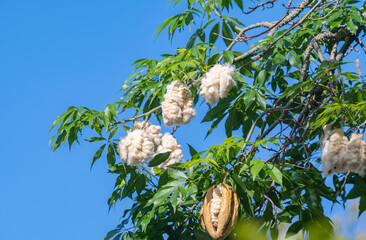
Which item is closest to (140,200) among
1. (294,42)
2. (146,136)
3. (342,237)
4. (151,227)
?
(151,227)

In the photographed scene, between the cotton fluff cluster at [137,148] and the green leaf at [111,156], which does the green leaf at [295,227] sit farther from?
the green leaf at [111,156]

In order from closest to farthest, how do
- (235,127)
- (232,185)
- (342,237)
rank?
(342,237), (232,185), (235,127)

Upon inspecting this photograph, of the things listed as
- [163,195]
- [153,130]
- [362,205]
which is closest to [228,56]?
[153,130]

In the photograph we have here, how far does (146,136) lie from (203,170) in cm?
32

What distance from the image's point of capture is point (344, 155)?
7.27 ft

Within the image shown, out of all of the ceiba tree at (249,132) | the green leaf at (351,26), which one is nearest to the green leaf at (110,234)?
the ceiba tree at (249,132)

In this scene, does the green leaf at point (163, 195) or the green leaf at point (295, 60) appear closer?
the green leaf at point (163, 195)

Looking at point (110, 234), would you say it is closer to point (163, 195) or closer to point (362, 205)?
point (163, 195)

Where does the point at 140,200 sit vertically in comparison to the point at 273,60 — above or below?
below

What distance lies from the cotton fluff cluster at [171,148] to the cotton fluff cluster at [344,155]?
0.89 m

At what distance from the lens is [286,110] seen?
307cm

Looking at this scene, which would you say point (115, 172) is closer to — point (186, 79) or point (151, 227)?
point (151, 227)

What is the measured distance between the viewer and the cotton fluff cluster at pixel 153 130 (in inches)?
111

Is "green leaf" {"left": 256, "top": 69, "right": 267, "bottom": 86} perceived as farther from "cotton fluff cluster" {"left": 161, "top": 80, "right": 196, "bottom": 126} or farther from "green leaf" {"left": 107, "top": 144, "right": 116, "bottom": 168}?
"green leaf" {"left": 107, "top": 144, "right": 116, "bottom": 168}
